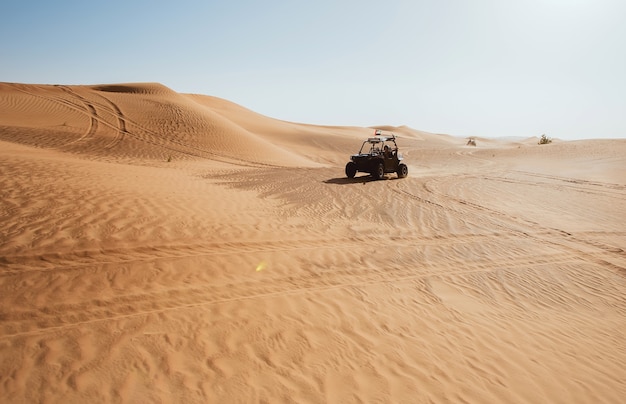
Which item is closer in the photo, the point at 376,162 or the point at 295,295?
the point at 295,295

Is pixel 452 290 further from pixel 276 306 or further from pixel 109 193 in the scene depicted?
pixel 109 193

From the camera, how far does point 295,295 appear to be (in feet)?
14.6

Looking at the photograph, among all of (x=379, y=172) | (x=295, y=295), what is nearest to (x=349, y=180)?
(x=379, y=172)

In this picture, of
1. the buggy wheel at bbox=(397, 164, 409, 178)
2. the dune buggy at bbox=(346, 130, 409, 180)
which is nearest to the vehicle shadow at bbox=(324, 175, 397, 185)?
the dune buggy at bbox=(346, 130, 409, 180)

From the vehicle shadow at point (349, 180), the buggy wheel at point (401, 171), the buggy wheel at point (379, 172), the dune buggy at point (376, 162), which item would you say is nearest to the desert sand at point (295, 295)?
the vehicle shadow at point (349, 180)

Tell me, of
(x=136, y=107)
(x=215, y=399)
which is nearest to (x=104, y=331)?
(x=215, y=399)

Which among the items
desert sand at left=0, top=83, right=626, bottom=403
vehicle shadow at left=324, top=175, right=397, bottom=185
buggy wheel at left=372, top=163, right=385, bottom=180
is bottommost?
desert sand at left=0, top=83, right=626, bottom=403

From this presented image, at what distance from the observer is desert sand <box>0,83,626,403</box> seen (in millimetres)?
3008

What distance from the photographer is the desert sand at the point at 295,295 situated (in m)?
3.01

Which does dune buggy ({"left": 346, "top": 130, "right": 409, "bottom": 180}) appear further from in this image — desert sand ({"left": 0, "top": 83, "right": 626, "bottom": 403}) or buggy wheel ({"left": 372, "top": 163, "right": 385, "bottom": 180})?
desert sand ({"left": 0, "top": 83, "right": 626, "bottom": 403})

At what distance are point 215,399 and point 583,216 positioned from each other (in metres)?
10.0

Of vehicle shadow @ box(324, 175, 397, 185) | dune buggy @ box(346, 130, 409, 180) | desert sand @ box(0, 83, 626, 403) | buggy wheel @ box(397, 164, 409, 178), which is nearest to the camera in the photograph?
desert sand @ box(0, 83, 626, 403)

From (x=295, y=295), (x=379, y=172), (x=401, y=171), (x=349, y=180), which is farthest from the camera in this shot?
(x=401, y=171)

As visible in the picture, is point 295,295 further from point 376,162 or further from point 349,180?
point 376,162
